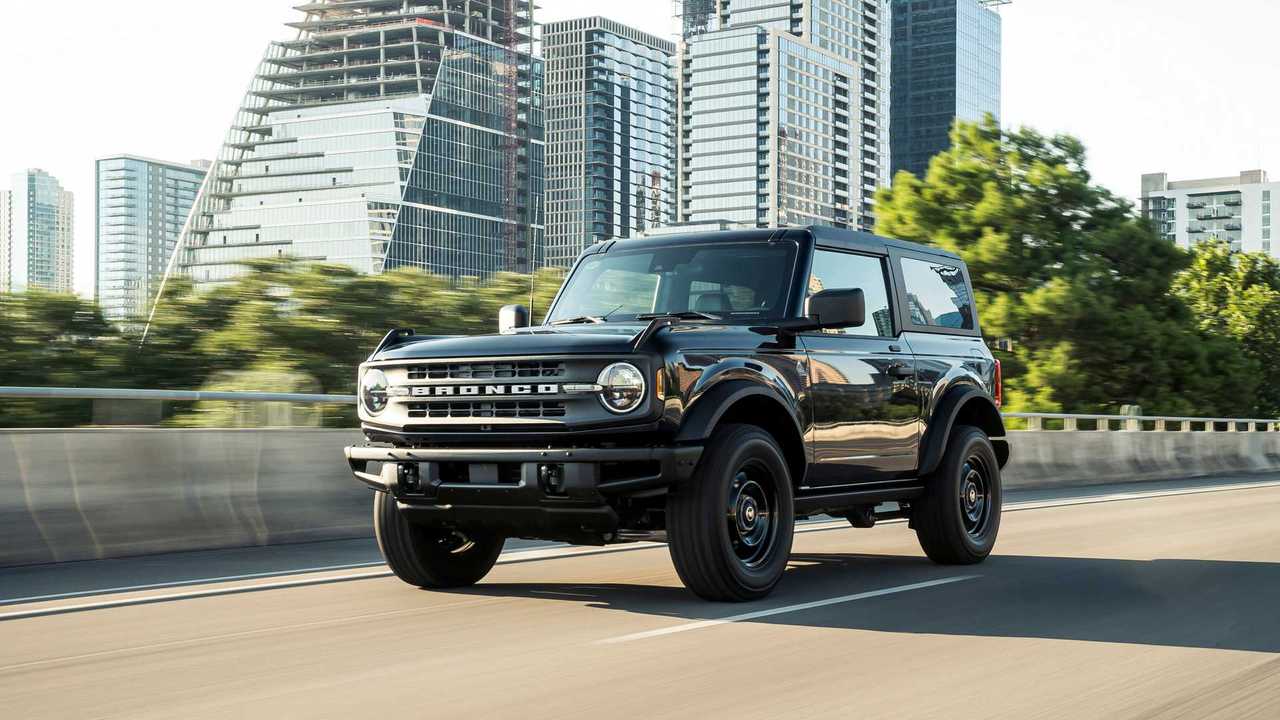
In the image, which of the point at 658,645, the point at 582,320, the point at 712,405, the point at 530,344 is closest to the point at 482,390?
the point at 530,344

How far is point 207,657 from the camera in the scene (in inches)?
250

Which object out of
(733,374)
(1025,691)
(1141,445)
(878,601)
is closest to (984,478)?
(878,601)

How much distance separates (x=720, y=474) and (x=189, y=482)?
4.83 m

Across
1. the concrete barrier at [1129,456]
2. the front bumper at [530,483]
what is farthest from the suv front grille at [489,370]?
the concrete barrier at [1129,456]

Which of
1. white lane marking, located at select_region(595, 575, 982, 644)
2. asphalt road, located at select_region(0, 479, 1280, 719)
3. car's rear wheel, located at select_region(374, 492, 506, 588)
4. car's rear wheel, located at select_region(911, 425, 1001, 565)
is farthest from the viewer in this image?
car's rear wheel, located at select_region(911, 425, 1001, 565)

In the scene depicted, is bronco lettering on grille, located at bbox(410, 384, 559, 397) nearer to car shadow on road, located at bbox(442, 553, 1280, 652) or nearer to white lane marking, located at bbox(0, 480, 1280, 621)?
car shadow on road, located at bbox(442, 553, 1280, 652)

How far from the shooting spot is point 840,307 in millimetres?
8164

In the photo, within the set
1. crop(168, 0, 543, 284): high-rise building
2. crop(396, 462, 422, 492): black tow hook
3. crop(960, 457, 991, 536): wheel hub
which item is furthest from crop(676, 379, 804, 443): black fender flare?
crop(168, 0, 543, 284): high-rise building

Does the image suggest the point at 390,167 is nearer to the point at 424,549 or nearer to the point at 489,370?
the point at 424,549

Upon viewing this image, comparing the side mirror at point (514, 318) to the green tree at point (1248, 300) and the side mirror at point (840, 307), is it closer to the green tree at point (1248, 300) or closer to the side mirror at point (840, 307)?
the side mirror at point (840, 307)

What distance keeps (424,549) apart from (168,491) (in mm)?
2933

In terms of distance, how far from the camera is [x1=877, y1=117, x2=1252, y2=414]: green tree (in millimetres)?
40219

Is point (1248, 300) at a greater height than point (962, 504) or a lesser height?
greater

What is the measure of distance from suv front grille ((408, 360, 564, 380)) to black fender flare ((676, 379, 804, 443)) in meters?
0.69
